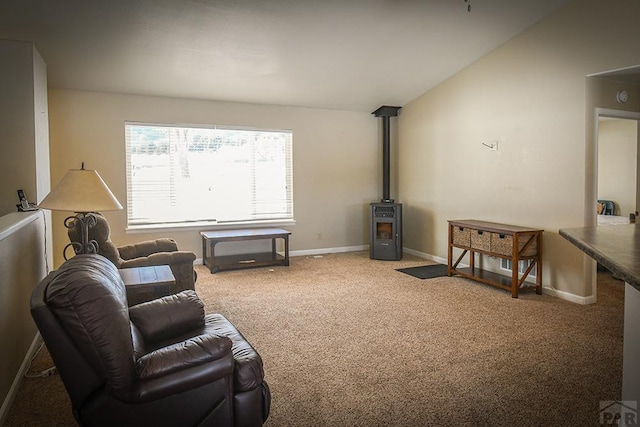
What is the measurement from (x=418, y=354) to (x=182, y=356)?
1879mm

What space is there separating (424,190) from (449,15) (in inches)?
114

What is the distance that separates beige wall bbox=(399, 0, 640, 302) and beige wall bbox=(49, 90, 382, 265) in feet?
4.15

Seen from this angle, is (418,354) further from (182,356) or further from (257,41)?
(257,41)

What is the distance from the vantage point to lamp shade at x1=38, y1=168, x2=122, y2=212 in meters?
2.88

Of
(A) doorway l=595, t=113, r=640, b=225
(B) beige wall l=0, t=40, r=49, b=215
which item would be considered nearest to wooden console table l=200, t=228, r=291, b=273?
(B) beige wall l=0, t=40, r=49, b=215

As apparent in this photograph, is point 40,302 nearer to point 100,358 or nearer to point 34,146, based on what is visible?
point 100,358

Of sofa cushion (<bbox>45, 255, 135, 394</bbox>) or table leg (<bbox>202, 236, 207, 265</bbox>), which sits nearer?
sofa cushion (<bbox>45, 255, 135, 394</bbox>)

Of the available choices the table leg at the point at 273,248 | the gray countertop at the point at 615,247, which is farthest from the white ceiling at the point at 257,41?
the gray countertop at the point at 615,247

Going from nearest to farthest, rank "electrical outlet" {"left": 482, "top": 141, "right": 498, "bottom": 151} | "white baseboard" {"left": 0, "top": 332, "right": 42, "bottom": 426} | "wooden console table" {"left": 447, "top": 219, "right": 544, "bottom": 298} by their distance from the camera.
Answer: "white baseboard" {"left": 0, "top": 332, "right": 42, "bottom": 426}
"wooden console table" {"left": 447, "top": 219, "right": 544, "bottom": 298}
"electrical outlet" {"left": 482, "top": 141, "right": 498, "bottom": 151}

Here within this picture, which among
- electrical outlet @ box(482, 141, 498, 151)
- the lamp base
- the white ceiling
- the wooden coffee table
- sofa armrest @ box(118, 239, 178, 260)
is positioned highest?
the white ceiling

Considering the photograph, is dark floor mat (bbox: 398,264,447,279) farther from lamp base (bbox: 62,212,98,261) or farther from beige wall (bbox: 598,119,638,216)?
lamp base (bbox: 62,212,98,261)

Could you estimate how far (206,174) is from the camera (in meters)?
6.30

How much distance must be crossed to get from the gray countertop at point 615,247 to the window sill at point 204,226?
4.88 m

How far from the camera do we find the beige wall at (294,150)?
215 inches
